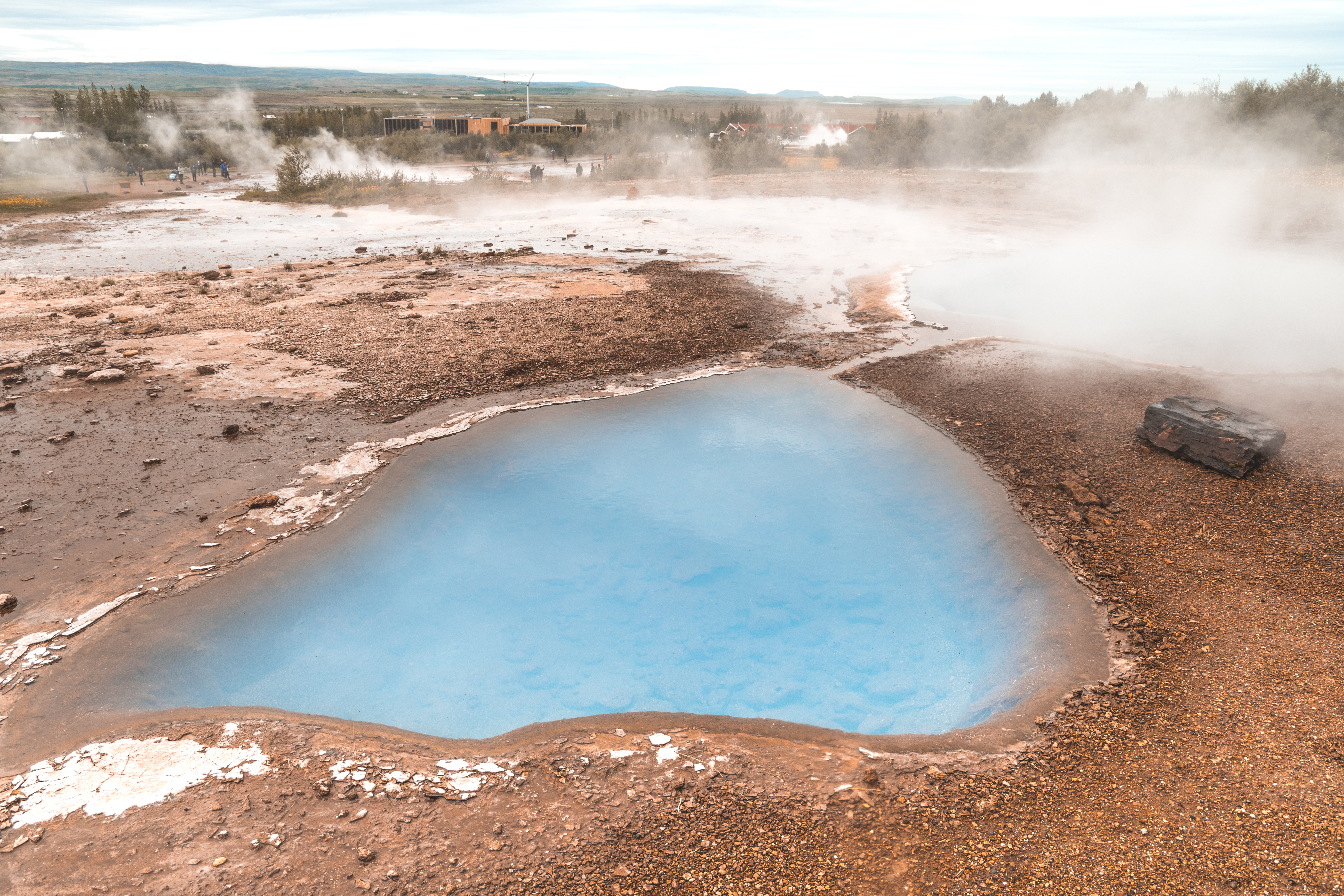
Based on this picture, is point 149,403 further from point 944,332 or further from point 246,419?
point 944,332

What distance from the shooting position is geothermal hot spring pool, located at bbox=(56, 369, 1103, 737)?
15.0 feet

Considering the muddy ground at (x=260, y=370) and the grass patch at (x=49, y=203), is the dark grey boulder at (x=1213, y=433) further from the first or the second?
the grass patch at (x=49, y=203)

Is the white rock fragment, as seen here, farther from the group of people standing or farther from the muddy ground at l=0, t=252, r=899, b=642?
the group of people standing

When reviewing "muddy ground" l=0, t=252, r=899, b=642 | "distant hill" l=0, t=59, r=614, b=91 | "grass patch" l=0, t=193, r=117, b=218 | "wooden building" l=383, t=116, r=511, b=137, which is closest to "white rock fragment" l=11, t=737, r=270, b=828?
"muddy ground" l=0, t=252, r=899, b=642

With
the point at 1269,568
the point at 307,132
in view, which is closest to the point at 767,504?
the point at 1269,568

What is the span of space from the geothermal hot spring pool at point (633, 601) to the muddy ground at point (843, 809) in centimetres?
50

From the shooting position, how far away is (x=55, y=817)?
3.37 meters

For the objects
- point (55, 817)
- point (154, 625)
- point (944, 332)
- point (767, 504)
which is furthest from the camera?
point (944, 332)

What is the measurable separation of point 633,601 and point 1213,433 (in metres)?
5.54

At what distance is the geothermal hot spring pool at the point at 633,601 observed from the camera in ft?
15.0

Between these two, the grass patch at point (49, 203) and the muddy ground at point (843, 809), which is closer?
the muddy ground at point (843, 809)

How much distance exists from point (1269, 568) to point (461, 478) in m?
6.56

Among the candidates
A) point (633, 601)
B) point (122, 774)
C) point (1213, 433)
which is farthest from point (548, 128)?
point (122, 774)

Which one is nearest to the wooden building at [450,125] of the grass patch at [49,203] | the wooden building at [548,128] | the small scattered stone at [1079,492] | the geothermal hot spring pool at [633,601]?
the wooden building at [548,128]
